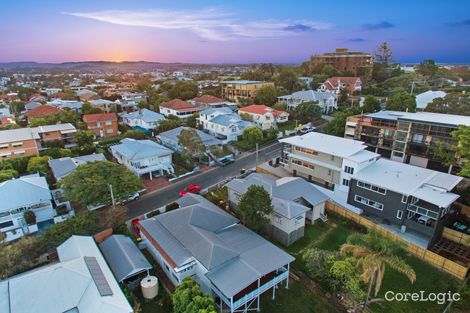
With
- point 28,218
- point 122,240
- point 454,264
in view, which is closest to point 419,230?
point 454,264

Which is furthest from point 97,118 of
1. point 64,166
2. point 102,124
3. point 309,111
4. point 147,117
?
point 309,111

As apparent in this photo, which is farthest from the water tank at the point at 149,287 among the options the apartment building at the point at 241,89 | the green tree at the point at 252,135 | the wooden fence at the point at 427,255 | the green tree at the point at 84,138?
the apartment building at the point at 241,89

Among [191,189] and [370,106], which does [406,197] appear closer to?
[191,189]

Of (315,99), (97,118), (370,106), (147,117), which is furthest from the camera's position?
(315,99)

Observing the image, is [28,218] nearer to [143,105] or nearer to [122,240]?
[122,240]

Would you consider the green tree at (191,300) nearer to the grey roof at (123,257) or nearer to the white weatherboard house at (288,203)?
the grey roof at (123,257)
